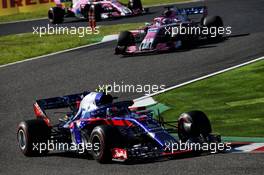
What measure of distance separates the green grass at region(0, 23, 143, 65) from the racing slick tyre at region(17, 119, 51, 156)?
14614 mm

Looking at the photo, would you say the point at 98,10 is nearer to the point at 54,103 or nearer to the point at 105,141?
the point at 54,103

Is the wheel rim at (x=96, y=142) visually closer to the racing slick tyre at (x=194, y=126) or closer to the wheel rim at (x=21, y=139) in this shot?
the racing slick tyre at (x=194, y=126)

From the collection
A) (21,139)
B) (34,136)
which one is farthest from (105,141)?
(21,139)

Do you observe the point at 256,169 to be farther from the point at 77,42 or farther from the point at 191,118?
the point at 77,42

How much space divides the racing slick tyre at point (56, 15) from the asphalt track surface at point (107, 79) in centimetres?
976

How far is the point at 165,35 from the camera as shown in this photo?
90.1ft

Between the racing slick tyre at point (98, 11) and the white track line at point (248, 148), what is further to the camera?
the racing slick tyre at point (98, 11)

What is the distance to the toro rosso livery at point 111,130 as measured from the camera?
13.1m

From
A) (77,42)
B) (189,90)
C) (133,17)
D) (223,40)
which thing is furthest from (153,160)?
(133,17)

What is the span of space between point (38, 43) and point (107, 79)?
35.4 feet

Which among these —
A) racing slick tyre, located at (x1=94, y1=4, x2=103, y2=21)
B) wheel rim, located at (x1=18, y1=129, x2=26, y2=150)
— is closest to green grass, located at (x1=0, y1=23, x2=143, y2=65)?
racing slick tyre, located at (x1=94, y1=4, x2=103, y2=21)

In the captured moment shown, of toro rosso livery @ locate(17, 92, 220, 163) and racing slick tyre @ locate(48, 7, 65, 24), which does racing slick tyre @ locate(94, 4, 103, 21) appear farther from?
toro rosso livery @ locate(17, 92, 220, 163)

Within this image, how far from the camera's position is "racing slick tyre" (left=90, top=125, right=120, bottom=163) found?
13055 mm

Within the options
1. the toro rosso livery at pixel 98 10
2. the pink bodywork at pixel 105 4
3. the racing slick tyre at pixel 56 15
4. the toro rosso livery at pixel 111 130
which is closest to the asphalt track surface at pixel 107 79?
the toro rosso livery at pixel 111 130
